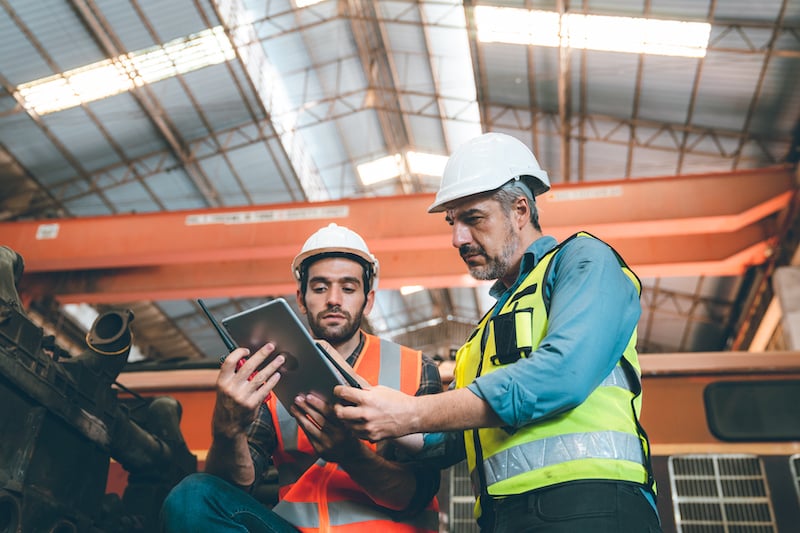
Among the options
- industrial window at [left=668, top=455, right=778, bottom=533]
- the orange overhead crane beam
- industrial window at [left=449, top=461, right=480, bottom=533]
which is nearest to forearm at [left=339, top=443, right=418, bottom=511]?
industrial window at [left=449, top=461, right=480, bottom=533]

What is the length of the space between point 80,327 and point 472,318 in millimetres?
11748

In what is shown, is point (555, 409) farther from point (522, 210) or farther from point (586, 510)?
point (522, 210)

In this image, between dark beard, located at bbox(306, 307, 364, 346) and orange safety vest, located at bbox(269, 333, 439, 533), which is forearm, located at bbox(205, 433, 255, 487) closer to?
orange safety vest, located at bbox(269, 333, 439, 533)

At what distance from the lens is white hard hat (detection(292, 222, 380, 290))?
10.6ft

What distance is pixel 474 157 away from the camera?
8.13 feet

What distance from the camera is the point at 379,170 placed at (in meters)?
17.0

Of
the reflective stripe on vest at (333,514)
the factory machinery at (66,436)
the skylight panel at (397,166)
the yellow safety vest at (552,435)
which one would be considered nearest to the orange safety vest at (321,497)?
the reflective stripe on vest at (333,514)

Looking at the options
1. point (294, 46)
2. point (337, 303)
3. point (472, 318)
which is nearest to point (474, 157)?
point (337, 303)

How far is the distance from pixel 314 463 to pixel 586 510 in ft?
3.73

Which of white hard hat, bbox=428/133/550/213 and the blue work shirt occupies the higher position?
white hard hat, bbox=428/133/550/213

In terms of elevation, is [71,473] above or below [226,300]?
below

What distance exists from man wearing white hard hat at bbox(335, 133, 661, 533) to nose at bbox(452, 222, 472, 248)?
0.29 m

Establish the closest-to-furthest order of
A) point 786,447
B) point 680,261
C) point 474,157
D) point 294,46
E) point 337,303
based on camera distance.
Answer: point 474,157 → point 337,303 → point 786,447 → point 680,261 → point 294,46

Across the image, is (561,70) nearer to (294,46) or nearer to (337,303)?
(294,46)
